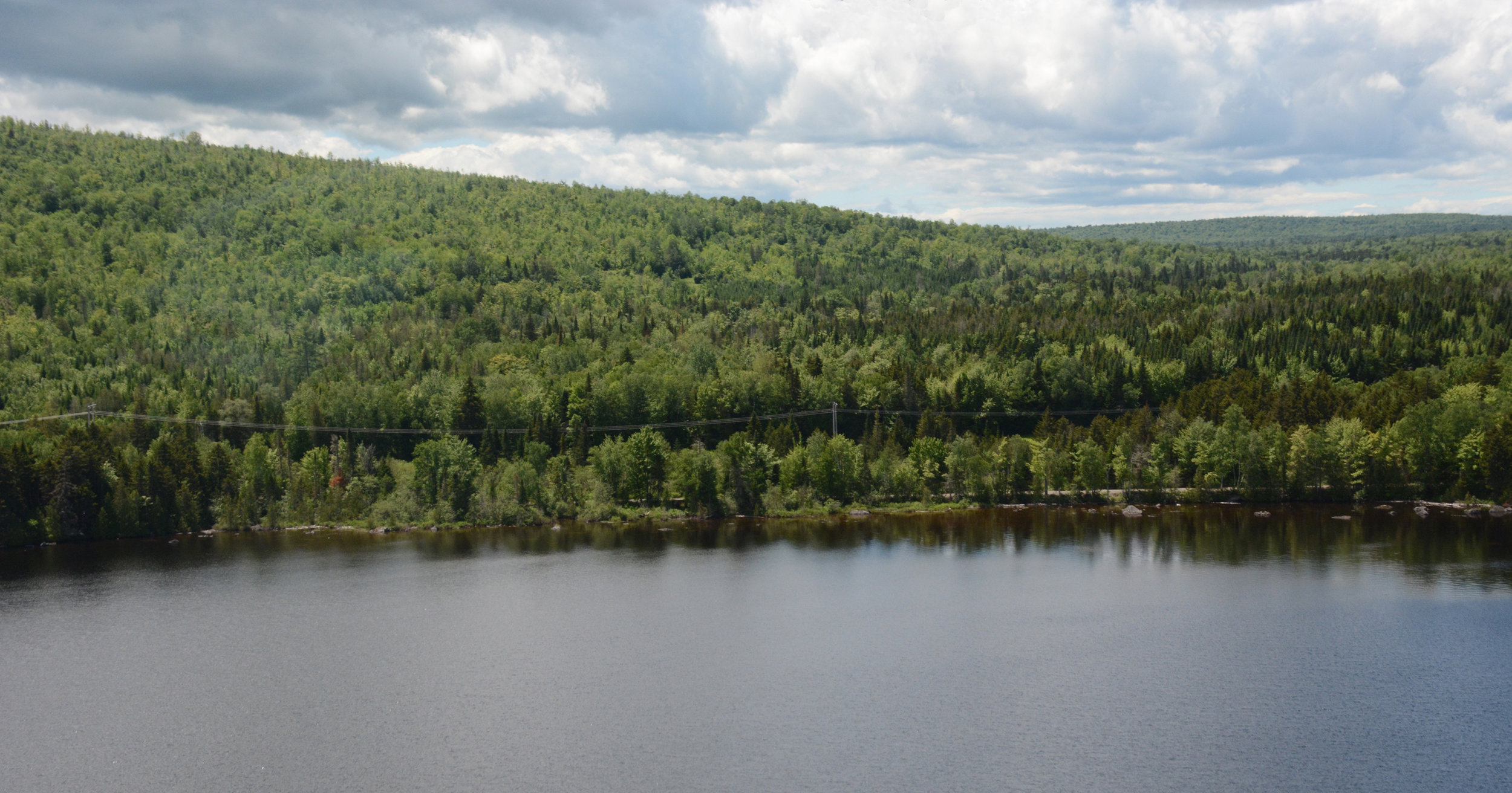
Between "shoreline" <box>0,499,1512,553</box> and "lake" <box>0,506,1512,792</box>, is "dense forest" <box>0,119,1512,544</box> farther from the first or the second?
"lake" <box>0,506,1512,792</box>

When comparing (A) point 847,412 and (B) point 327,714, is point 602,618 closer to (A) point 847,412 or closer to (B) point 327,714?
(B) point 327,714

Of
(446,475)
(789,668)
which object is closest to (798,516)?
(446,475)

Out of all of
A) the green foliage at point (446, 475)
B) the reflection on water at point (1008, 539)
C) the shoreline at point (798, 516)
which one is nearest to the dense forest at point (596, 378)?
the green foliage at point (446, 475)

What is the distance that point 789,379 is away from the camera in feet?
388

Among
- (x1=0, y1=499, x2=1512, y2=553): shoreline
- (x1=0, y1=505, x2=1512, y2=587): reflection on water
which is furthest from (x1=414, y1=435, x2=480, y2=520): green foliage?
(x1=0, y1=505, x2=1512, y2=587): reflection on water

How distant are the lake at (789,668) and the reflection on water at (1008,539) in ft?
2.28

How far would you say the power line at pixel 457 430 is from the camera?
108 m

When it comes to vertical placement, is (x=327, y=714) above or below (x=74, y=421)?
below

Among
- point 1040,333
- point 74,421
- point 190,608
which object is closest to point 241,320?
point 74,421

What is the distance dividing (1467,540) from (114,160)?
201314mm

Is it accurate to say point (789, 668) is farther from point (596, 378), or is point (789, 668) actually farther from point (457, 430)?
point (596, 378)

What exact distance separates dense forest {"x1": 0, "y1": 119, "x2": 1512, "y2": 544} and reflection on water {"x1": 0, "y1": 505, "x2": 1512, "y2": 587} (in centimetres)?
438

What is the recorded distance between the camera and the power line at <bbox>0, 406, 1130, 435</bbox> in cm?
10812

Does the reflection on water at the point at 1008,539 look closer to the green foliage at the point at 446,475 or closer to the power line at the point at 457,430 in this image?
the green foliage at the point at 446,475
